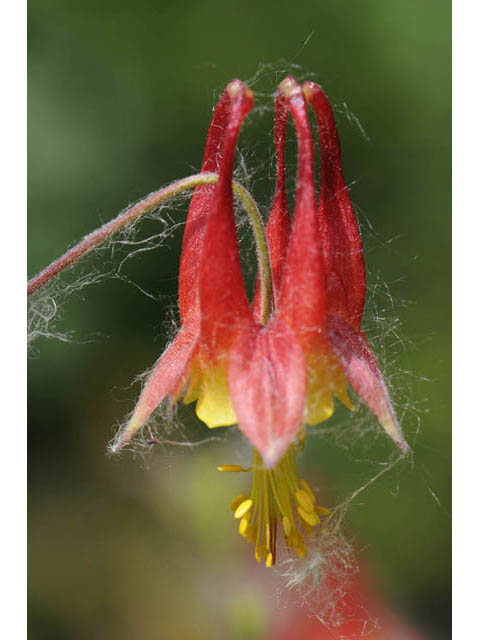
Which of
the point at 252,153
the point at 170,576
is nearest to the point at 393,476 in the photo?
the point at 170,576

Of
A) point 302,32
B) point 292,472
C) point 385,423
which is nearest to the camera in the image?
point 385,423

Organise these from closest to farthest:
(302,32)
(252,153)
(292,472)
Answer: (292,472), (252,153), (302,32)

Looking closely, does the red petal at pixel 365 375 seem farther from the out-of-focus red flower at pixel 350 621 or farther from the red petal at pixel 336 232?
the out-of-focus red flower at pixel 350 621

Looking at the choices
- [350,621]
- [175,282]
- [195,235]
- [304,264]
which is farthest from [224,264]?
[350,621]

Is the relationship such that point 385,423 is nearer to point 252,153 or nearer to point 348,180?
point 252,153

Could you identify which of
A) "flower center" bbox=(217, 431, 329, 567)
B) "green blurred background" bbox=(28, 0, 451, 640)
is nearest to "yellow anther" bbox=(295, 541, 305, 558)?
"flower center" bbox=(217, 431, 329, 567)

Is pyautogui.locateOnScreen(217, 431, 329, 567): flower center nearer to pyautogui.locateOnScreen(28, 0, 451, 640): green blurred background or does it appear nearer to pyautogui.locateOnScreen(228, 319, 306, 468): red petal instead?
pyautogui.locateOnScreen(228, 319, 306, 468): red petal

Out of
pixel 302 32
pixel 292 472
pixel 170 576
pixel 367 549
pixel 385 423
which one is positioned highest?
pixel 302 32

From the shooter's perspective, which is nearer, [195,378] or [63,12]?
[195,378]
